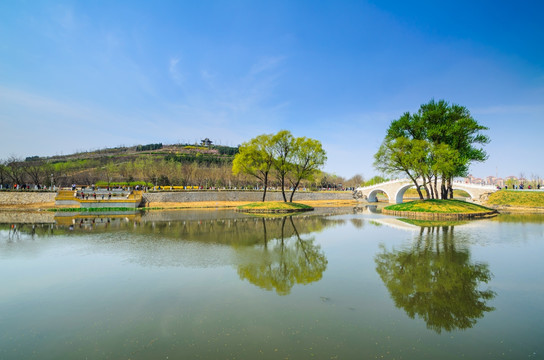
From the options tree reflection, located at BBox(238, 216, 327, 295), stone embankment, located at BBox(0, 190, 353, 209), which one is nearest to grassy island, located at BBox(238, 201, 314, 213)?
stone embankment, located at BBox(0, 190, 353, 209)

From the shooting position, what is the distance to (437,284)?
32.2 ft

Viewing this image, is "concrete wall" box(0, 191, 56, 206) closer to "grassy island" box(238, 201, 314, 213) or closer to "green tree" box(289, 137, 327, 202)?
"grassy island" box(238, 201, 314, 213)

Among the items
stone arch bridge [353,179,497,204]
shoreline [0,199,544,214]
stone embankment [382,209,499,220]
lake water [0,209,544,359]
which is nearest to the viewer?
lake water [0,209,544,359]

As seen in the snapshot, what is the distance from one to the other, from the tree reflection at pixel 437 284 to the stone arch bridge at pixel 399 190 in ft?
154

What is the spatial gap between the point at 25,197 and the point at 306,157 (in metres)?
45.6

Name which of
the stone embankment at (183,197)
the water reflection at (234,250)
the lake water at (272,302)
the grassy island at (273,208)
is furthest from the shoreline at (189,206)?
the lake water at (272,302)

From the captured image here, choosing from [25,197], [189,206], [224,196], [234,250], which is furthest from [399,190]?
[25,197]

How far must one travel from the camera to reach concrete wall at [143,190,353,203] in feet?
180

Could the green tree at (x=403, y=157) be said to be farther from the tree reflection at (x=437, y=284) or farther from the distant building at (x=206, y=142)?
the distant building at (x=206, y=142)

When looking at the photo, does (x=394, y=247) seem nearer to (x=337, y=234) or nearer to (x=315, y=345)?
(x=337, y=234)

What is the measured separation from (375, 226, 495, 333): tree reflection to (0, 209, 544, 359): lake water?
49 mm

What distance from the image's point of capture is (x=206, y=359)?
5.53m

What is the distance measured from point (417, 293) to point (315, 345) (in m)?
4.70

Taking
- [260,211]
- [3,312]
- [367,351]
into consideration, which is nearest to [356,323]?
[367,351]
